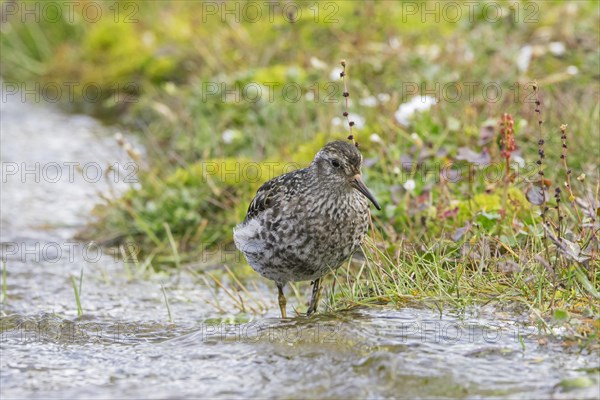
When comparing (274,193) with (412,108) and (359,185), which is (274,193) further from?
(412,108)

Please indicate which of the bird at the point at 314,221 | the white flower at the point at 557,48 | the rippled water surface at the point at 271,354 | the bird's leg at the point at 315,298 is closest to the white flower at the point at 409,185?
the bird at the point at 314,221

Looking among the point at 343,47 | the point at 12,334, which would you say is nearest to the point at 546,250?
the point at 12,334

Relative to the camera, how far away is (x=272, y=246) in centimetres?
565

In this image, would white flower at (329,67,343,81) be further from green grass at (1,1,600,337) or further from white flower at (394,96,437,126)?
white flower at (394,96,437,126)

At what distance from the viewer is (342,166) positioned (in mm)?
5684

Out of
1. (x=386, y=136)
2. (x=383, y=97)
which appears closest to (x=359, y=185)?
(x=386, y=136)

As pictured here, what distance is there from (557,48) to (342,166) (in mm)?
4371

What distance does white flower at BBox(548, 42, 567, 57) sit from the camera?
9.19 meters

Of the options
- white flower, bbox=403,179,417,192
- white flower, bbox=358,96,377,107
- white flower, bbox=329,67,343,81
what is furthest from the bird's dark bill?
white flower, bbox=358,96,377,107

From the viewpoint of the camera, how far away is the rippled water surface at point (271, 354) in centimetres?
420

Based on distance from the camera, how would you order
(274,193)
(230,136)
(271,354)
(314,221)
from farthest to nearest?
(230,136)
(274,193)
(314,221)
(271,354)

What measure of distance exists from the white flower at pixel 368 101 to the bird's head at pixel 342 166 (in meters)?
2.58

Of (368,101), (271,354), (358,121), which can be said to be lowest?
(271,354)

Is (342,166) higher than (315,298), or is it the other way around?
(342,166)
